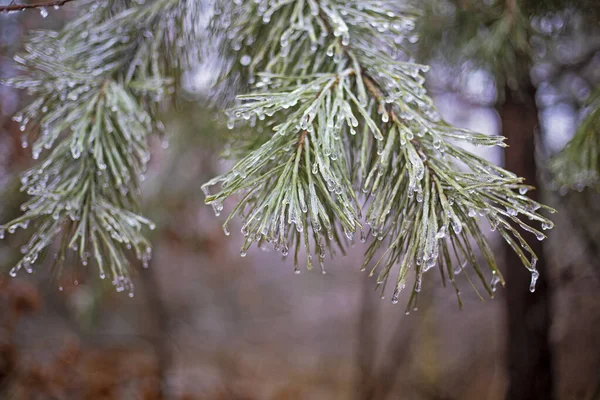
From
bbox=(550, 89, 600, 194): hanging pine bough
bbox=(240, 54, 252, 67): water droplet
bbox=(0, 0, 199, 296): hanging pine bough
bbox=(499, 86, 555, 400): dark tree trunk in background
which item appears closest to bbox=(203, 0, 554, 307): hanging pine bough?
bbox=(240, 54, 252, 67): water droplet

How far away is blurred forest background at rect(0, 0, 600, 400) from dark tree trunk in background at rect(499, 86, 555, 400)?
3 centimetres

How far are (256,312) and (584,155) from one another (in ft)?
14.2

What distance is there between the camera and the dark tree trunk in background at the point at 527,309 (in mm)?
1577

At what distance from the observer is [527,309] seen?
162 centimetres

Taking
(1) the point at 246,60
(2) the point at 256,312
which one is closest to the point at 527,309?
(1) the point at 246,60

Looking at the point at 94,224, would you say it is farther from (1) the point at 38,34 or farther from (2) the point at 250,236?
(1) the point at 38,34

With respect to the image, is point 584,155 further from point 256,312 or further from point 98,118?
point 256,312

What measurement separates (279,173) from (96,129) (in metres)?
0.41

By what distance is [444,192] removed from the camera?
0.62 meters

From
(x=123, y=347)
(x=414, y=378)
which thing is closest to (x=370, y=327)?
(x=414, y=378)

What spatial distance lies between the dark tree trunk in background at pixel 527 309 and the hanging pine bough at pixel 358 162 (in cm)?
105

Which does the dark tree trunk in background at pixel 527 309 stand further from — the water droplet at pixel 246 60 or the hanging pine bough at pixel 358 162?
the water droplet at pixel 246 60

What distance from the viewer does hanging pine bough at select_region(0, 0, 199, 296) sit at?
0.75 meters

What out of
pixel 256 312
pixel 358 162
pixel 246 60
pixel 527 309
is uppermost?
pixel 246 60
